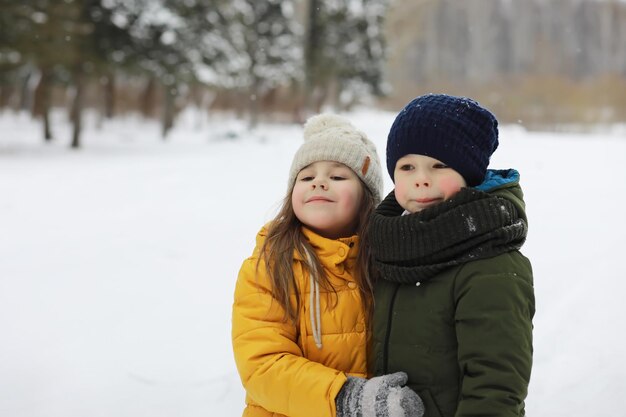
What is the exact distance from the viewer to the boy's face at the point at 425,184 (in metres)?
1.74

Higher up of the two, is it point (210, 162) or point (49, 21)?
point (49, 21)

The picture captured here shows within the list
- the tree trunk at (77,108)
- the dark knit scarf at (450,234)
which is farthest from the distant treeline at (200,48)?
the dark knit scarf at (450,234)

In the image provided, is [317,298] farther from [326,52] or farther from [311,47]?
[326,52]

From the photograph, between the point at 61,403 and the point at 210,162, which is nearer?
the point at 61,403

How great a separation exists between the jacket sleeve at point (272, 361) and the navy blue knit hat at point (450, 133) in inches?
26.9

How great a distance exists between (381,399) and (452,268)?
446 millimetres

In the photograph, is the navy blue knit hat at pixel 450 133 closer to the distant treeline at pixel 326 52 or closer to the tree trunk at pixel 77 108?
the distant treeline at pixel 326 52

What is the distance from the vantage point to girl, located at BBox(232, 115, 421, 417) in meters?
1.68

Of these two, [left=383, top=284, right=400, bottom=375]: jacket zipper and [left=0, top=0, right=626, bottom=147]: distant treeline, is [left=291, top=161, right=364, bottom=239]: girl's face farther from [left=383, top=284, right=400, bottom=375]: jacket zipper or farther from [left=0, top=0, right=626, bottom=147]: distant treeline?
[left=0, top=0, right=626, bottom=147]: distant treeline

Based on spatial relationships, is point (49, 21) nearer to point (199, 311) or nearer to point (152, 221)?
point (152, 221)

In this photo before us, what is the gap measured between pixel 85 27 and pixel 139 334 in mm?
14738

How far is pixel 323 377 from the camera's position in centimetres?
170

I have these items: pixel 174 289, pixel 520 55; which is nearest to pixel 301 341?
pixel 174 289

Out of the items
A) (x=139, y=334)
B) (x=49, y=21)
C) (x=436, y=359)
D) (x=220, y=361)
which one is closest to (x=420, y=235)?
(x=436, y=359)
